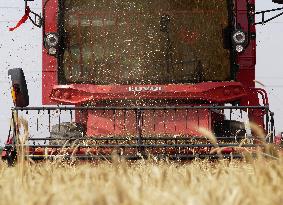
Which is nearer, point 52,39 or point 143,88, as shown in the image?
point 143,88

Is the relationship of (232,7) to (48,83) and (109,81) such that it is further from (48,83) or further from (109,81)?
(48,83)

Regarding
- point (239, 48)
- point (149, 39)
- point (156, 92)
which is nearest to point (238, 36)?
point (239, 48)

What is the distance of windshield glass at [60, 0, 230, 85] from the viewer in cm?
688

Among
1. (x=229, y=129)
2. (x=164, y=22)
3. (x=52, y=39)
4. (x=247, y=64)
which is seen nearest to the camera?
(x=164, y=22)

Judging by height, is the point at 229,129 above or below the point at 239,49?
below

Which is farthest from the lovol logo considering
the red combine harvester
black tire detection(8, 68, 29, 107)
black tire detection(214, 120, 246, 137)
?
black tire detection(8, 68, 29, 107)

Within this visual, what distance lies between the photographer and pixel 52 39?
7055 millimetres

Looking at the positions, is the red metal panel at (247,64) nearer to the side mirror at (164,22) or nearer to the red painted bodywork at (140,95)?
the red painted bodywork at (140,95)

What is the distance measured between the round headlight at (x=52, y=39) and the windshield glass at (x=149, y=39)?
17cm

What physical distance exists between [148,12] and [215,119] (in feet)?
5.18

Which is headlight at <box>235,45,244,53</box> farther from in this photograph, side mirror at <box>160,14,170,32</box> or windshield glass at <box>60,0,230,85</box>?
side mirror at <box>160,14,170,32</box>

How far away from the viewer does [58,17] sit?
7.05m

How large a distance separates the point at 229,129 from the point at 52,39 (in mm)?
2342

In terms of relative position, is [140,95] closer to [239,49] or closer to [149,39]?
[149,39]
